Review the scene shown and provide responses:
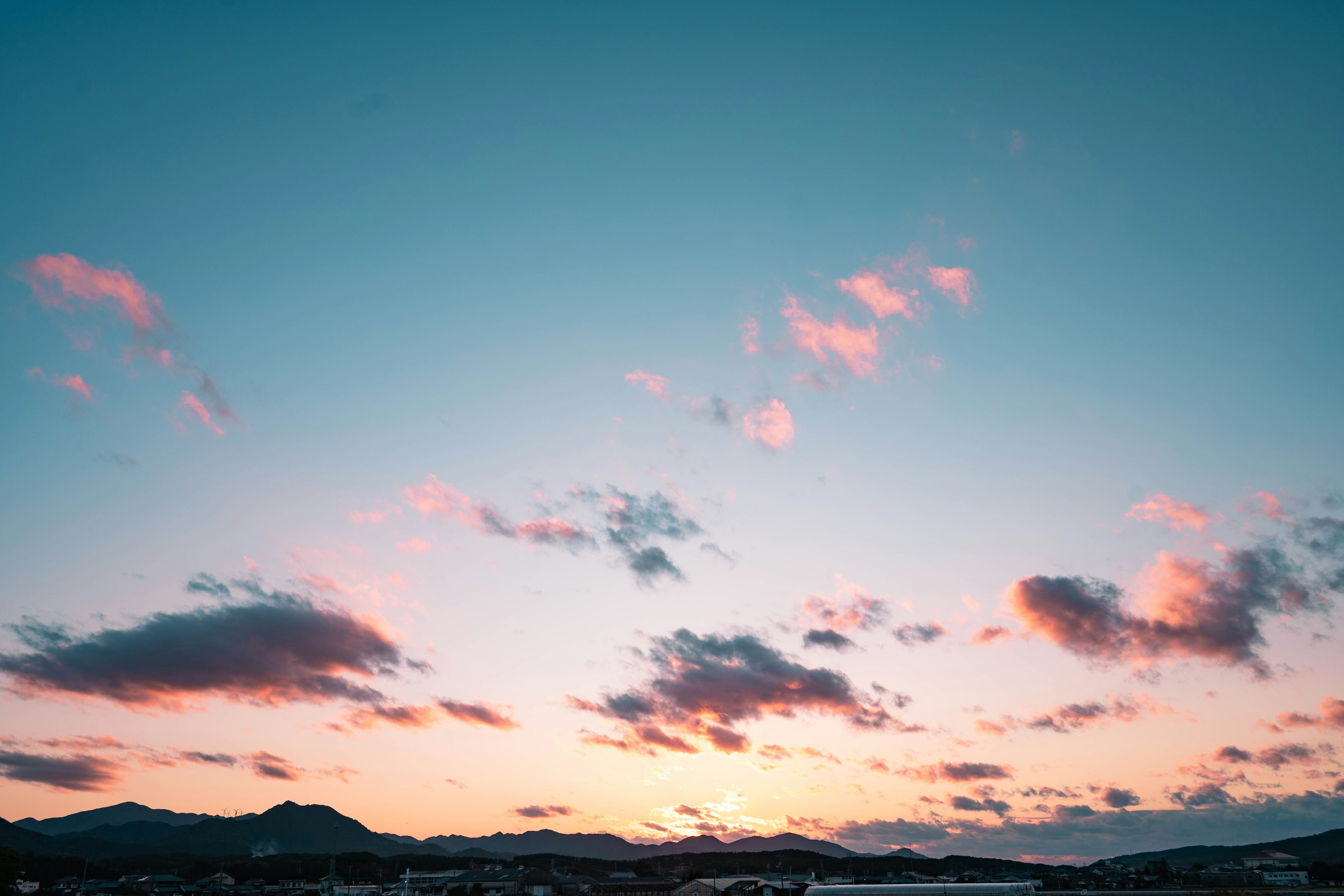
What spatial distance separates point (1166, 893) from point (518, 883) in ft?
470

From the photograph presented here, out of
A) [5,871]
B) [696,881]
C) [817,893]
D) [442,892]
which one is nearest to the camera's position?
[5,871]

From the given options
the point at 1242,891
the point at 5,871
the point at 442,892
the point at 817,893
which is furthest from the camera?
the point at 442,892

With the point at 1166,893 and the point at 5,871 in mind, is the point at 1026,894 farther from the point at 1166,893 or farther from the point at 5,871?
the point at 5,871

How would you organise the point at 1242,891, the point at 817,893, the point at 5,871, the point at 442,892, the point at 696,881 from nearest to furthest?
the point at 5,871
the point at 817,893
the point at 1242,891
the point at 696,881
the point at 442,892

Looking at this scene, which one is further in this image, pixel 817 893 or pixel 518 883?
pixel 518 883

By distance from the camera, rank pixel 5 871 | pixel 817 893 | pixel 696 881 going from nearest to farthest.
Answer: pixel 5 871
pixel 817 893
pixel 696 881

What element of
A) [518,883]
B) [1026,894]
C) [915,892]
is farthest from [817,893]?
[518,883]

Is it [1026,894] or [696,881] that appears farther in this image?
[696,881]

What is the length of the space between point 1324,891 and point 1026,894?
99276mm

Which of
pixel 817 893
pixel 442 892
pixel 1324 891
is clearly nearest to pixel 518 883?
pixel 442 892

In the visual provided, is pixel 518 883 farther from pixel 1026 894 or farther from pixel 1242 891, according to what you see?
pixel 1242 891

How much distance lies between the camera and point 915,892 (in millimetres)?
112750

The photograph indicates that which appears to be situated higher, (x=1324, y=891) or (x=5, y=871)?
(x=5, y=871)

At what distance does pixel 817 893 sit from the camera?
117062 mm
